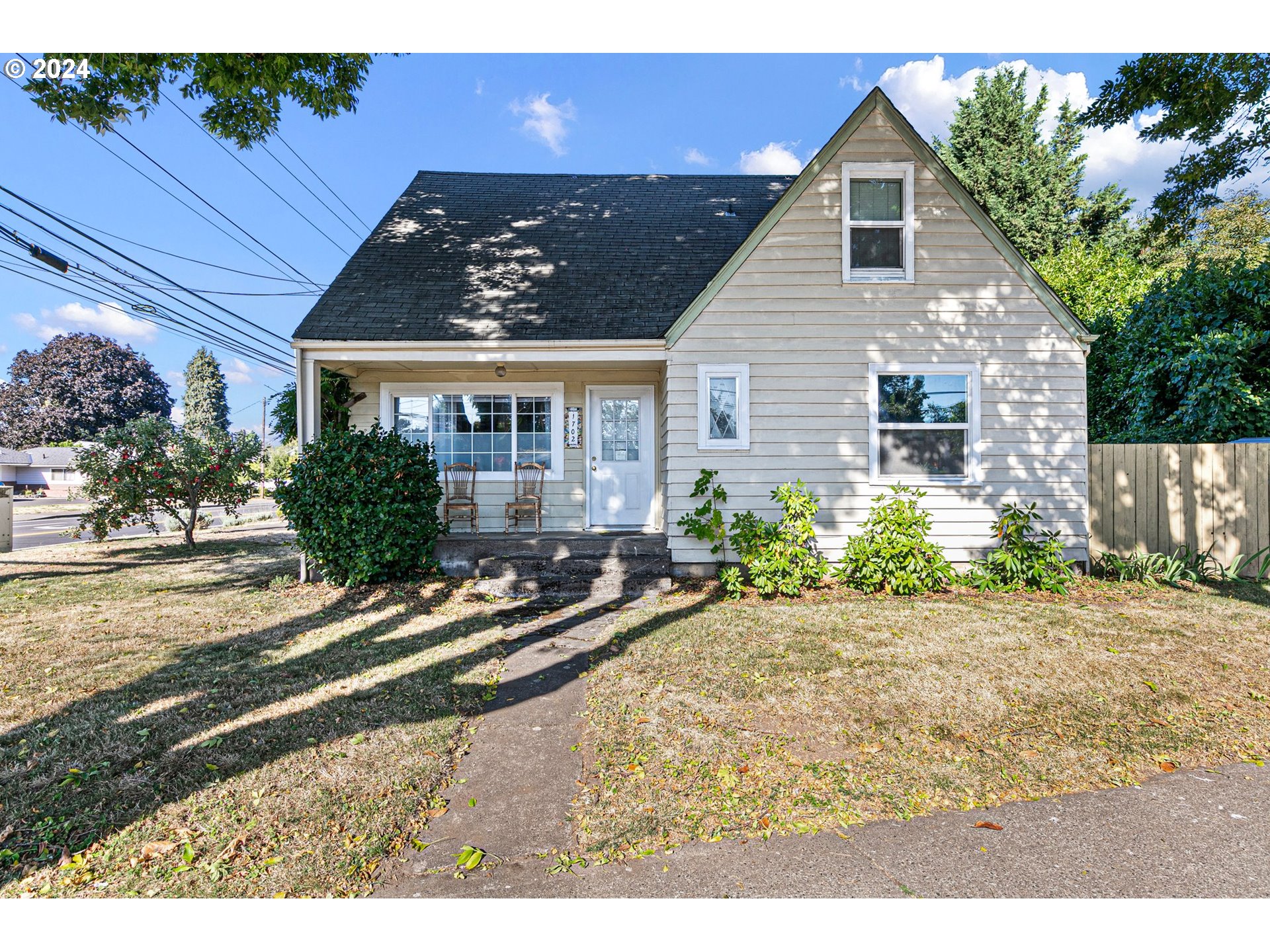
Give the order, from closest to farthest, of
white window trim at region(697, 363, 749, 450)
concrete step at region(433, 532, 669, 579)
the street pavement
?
white window trim at region(697, 363, 749, 450), concrete step at region(433, 532, 669, 579), the street pavement

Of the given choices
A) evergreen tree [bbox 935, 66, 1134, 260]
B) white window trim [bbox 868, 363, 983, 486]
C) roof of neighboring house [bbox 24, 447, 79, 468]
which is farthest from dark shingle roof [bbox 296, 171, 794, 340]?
roof of neighboring house [bbox 24, 447, 79, 468]

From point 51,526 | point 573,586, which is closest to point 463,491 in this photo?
point 573,586

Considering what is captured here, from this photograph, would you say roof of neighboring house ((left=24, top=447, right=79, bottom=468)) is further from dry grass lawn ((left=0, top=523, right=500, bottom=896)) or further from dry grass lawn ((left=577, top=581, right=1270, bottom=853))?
dry grass lawn ((left=577, top=581, right=1270, bottom=853))

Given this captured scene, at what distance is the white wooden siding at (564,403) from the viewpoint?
969 centimetres

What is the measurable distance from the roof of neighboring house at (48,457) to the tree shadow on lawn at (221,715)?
5804cm

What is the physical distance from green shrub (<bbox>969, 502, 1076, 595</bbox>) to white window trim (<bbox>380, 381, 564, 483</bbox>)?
240 inches

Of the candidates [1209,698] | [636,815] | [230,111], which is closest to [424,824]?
[636,815]

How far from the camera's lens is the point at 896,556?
7230mm

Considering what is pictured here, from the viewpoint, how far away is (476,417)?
9.84 metres

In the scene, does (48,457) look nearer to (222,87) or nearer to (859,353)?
(222,87)

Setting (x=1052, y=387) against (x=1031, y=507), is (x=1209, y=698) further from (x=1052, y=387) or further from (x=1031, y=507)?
(x=1052, y=387)

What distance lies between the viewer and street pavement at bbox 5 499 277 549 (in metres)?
13.6

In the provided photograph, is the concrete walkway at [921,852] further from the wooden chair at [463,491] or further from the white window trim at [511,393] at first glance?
the white window trim at [511,393]

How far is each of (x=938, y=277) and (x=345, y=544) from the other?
8130mm
